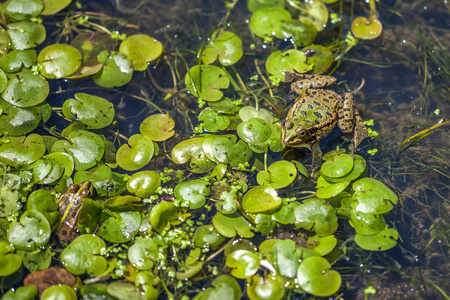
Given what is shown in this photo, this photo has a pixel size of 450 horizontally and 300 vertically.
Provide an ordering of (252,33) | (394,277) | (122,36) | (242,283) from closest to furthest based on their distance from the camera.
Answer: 1. (242,283)
2. (394,277)
3. (122,36)
4. (252,33)

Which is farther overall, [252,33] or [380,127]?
[252,33]

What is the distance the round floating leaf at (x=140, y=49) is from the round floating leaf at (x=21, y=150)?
1.53m

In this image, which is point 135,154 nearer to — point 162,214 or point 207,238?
point 162,214

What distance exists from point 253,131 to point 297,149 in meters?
0.67

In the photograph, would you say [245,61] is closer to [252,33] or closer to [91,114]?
[252,33]

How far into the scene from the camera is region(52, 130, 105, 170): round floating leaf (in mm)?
→ 3824

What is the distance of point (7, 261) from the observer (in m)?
3.24

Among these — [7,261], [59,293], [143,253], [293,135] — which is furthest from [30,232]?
[293,135]

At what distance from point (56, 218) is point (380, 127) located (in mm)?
3943

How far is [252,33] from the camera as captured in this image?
510 cm

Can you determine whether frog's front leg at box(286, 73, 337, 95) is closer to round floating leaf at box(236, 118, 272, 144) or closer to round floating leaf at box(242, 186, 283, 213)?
round floating leaf at box(236, 118, 272, 144)

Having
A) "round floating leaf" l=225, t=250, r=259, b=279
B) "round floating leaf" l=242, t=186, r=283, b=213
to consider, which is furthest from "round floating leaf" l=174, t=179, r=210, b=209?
"round floating leaf" l=225, t=250, r=259, b=279

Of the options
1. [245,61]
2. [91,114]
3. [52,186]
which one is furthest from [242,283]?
[245,61]

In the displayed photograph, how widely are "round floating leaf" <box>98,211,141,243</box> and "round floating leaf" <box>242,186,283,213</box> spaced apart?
1.10 metres
